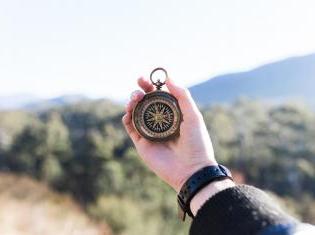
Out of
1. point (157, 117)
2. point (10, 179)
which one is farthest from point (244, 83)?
point (157, 117)

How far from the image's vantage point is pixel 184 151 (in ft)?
7.10

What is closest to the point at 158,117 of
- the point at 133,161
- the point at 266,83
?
the point at 133,161

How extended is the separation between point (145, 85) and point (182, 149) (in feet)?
1.79

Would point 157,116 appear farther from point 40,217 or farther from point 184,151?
point 40,217

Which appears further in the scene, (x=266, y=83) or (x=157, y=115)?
(x=266, y=83)

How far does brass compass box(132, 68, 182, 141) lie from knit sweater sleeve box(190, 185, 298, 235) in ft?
3.24

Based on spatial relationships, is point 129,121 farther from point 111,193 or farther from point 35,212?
point 111,193

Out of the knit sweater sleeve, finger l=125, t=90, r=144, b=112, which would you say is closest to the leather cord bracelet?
the knit sweater sleeve

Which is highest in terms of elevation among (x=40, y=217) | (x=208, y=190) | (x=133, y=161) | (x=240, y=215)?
(x=240, y=215)

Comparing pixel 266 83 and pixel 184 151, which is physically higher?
pixel 184 151

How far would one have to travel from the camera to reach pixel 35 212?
1388 centimetres

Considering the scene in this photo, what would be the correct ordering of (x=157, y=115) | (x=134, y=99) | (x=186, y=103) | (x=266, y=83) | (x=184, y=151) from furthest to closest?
(x=266, y=83) < (x=157, y=115) < (x=134, y=99) < (x=186, y=103) < (x=184, y=151)

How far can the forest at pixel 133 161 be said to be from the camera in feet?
71.8

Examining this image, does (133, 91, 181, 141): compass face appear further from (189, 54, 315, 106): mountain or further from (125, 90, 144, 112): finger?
(189, 54, 315, 106): mountain
